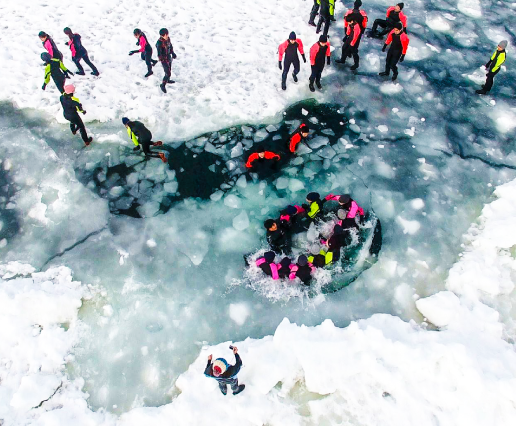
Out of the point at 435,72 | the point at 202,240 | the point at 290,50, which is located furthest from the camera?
the point at 435,72

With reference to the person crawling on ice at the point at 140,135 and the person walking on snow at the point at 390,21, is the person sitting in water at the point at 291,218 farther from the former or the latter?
the person walking on snow at the point at 390,21

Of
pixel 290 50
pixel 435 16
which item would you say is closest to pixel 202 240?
pixel 290 50

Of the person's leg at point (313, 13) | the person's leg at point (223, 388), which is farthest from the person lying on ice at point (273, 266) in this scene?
the person's leg at point (313, 13)

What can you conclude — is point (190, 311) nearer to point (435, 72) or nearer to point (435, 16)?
point (435, 72)

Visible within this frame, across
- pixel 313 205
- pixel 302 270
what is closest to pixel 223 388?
pixel 302 270

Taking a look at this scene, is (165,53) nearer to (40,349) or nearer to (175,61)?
(175,61)

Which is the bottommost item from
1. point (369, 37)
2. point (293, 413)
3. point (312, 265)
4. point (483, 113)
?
point (293, 413)

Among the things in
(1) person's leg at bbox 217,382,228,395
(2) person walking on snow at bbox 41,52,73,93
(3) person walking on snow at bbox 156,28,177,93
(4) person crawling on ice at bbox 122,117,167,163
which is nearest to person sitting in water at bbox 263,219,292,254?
(1) person's leg at bbox 217,382,228,395
